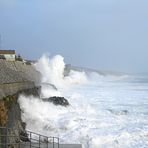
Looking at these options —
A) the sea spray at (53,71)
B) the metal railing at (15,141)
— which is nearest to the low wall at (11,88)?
the metal railing at (15,141)

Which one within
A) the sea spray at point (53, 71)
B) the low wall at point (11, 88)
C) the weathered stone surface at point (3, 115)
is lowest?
the weathered stone surface at point (3, 115)

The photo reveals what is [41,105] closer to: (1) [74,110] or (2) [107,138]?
(1) [74,110]

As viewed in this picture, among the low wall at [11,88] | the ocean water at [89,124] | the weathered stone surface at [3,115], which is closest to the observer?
the weathered stone surface at [3,115]

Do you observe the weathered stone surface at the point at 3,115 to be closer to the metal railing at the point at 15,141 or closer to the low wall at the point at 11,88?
the metal railing at the point at 15,141

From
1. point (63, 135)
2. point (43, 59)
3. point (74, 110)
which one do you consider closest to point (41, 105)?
point (74, 110)

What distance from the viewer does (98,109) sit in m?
27.2

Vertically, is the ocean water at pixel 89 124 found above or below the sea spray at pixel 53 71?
below

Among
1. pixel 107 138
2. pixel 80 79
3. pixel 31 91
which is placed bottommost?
pixel 107 138

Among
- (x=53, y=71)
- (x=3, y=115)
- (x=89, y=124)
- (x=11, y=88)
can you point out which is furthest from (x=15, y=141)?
(x=53, y=71)

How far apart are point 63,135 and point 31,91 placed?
6.36m

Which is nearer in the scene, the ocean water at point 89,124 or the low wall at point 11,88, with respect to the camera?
the low wall at point 11,88

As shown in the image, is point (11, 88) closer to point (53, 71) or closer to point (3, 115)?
point (3, 115)

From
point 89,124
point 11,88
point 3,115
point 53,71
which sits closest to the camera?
point 3,115

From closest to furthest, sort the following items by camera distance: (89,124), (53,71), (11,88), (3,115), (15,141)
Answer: (3,115)
(15,141)
(11,88)
(89,124)
(53,71)
